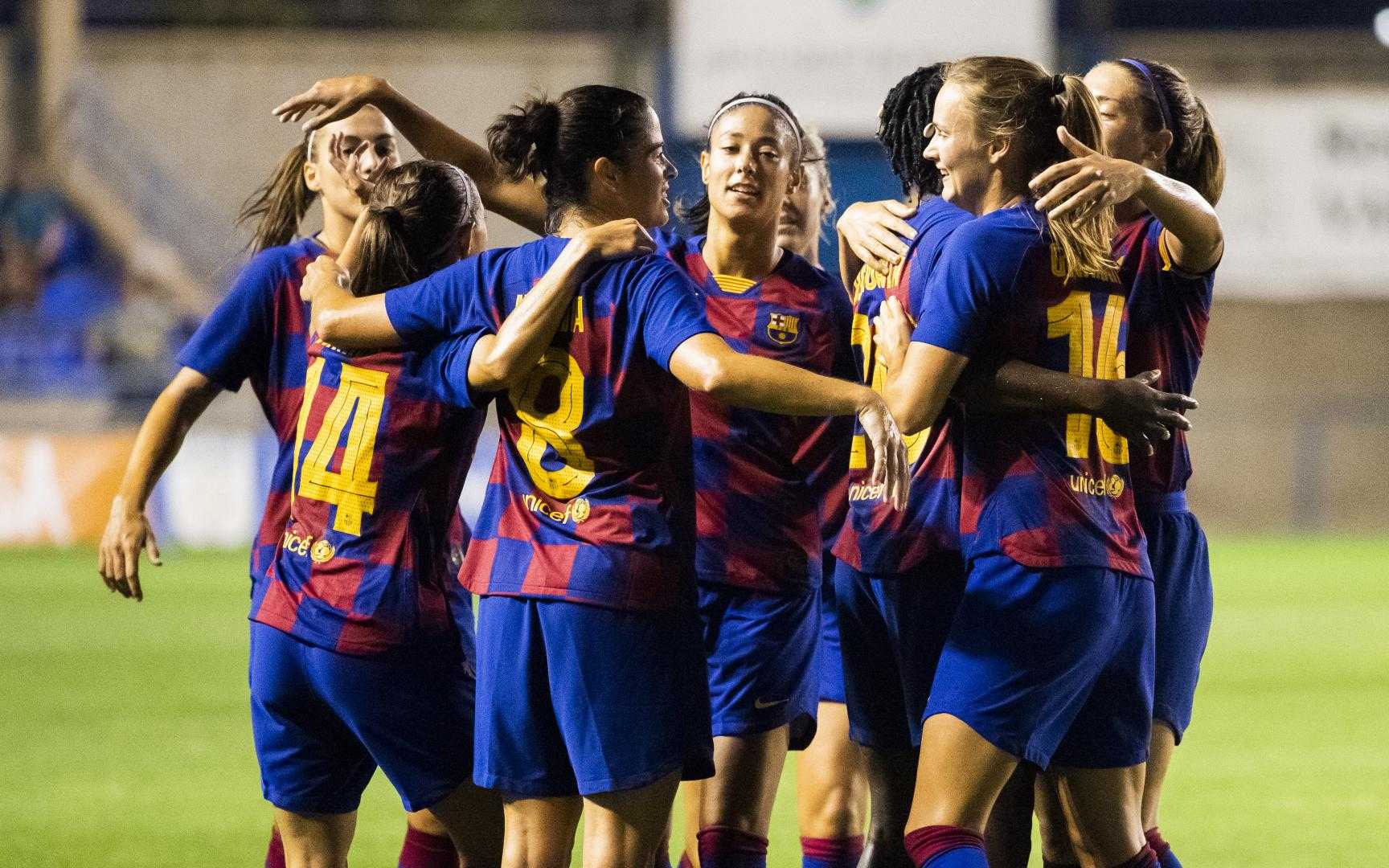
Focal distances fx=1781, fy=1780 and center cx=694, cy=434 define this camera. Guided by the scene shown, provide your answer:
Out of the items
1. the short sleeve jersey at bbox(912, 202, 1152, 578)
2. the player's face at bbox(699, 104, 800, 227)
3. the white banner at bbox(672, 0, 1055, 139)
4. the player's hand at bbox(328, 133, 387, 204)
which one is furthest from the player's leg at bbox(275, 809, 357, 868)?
the white banner at bbox(672, 0, 1055, 139)

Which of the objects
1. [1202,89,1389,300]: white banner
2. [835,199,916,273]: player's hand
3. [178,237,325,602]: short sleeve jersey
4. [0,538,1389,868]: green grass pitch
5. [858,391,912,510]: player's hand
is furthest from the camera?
[1202,89,1389,300]: white banner

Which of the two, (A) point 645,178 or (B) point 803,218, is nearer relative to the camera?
(A) point 645,178

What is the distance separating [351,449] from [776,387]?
1046mm

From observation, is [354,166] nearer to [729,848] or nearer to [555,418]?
[555,418]

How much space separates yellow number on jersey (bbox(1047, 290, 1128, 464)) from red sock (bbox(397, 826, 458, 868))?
1.76 m

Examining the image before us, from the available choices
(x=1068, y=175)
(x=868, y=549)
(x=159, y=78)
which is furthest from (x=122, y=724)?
(x=159, y=78)

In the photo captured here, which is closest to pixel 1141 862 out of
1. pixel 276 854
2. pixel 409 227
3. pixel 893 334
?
pixel 893 334

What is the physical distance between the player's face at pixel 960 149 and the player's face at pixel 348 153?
160cm

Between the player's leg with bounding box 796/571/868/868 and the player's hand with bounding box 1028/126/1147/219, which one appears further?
the player's leg with bounding box 796/571/868/868

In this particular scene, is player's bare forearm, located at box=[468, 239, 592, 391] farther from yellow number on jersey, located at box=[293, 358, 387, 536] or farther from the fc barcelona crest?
the fc barcelona crest

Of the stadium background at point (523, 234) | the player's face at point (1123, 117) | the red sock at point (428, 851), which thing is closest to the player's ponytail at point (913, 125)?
the player's face at point (1123, 117)

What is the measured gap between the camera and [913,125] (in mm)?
4184

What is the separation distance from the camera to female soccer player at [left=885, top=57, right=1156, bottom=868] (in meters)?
3.35

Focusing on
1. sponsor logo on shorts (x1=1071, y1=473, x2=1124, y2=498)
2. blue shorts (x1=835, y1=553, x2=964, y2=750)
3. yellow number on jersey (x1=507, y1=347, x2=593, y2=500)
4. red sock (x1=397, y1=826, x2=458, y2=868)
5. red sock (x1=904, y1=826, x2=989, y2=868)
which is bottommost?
red sock (x1=397, y1=826, x2=458, y2=868)
